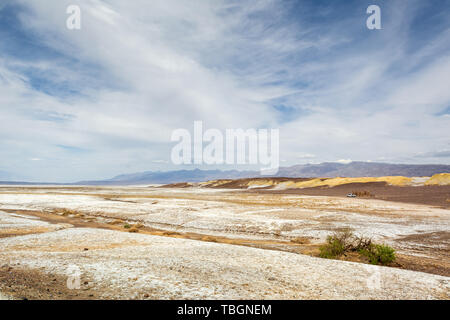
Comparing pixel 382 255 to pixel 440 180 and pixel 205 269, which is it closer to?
pixel 205 269

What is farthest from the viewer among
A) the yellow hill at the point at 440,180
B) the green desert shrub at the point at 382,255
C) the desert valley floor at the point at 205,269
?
the yellow hill at the point at 440,180

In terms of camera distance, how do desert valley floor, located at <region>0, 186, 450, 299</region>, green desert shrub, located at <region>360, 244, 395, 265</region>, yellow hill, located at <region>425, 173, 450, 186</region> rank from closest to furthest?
desert valley floor, located at <region>0, 186, 450, 299</region>, green desert shrub, located at <region>360, 244, 395, 265</region>, yellow hill, located at <region>425, 173, 450, 186</region>

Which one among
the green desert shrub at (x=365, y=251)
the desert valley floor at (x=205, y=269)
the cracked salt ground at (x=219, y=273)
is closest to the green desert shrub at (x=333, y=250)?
the green desert shrub at (x=365, y=251)

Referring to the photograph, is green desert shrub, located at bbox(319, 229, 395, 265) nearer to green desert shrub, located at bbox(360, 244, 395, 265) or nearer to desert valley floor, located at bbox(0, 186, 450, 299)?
green desert shrub, located at bbox(360, 244, 395, 265)

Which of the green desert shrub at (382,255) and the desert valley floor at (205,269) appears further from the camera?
the green desert shrub at (382,255)

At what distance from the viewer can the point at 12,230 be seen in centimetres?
1872

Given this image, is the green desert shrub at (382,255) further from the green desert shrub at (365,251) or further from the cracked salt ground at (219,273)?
the cracked salt ground at (219,273)

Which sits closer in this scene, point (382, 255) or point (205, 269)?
point (205, 269)

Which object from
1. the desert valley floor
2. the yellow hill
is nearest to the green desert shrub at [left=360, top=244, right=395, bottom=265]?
the desert valley floor

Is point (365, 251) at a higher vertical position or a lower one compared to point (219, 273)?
lower

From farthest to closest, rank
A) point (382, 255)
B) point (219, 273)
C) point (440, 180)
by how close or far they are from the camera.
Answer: point (440, 180), point (382, 255), point (219, 273)

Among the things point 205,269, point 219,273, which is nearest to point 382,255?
point 219,273

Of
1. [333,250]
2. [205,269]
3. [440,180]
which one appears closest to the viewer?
[205,269]
